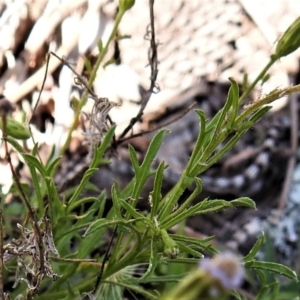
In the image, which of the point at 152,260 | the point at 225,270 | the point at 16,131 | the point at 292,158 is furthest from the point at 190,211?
the point at 292,158

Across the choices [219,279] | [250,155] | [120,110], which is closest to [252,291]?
[250,155]

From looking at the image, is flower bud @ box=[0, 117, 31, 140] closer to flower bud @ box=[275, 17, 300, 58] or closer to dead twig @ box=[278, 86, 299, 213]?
flower bud @ box=[275, 17, 300, 58]

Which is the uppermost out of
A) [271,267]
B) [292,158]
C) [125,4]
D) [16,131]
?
[125,4]

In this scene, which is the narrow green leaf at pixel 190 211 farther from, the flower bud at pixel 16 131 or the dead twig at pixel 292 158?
the dead twig at pixel 292 158

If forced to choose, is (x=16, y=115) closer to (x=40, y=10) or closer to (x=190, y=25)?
(x=40, y=10)

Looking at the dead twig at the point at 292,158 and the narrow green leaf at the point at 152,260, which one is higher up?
the narrow green leaf at the point at 152,260

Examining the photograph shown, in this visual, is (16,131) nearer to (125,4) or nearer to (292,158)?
(125,4)

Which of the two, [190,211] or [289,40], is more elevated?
[289,40]

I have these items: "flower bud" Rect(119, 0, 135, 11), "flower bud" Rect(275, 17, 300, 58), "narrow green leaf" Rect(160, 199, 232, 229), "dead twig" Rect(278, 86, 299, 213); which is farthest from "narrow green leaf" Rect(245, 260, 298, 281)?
"dead twig" Rect(278, 86, 299, 213)

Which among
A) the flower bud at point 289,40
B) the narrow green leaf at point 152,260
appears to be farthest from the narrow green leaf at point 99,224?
the flower bud at point 289,40

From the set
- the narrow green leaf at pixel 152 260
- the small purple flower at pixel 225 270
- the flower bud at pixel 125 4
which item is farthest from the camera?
the flower bud at pixel 125 4
